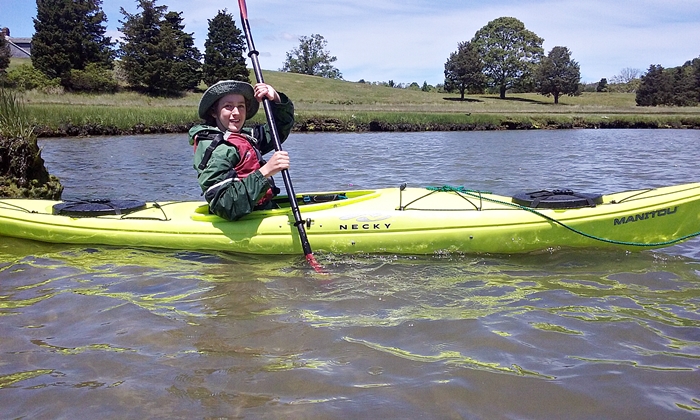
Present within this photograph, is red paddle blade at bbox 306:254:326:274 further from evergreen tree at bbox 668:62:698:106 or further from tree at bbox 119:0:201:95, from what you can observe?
evergreen tree at bbox 668:62:698:106

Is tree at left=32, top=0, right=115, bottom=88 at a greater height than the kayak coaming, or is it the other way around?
tree at left=32, top=0, right=115, bottom=88

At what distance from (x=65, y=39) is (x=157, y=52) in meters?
6.61

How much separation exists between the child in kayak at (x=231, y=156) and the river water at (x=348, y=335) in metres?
0.53

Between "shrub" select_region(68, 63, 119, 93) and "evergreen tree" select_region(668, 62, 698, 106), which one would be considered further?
"evergreen tree" select_region(668, 62, 698, 106)

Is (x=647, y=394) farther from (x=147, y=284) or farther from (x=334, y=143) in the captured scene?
(x=334, y=143)

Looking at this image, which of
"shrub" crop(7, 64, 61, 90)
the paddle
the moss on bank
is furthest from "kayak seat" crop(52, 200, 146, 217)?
"shrub" crop(7, 64, 61, 90)

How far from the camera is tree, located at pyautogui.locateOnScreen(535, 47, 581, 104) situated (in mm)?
57719

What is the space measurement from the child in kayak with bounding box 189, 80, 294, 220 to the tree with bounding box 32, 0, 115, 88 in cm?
4245

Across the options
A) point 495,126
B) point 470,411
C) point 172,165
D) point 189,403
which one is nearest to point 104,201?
point 189,403

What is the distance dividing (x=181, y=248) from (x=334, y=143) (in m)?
15.0

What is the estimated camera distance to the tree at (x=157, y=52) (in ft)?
144

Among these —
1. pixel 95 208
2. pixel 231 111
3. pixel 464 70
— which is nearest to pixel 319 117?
pixel 95 208

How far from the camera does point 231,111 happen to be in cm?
462

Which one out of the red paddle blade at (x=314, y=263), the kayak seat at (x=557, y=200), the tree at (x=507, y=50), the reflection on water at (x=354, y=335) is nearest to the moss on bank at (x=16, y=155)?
the reflection on water at (x=354, y=335)
